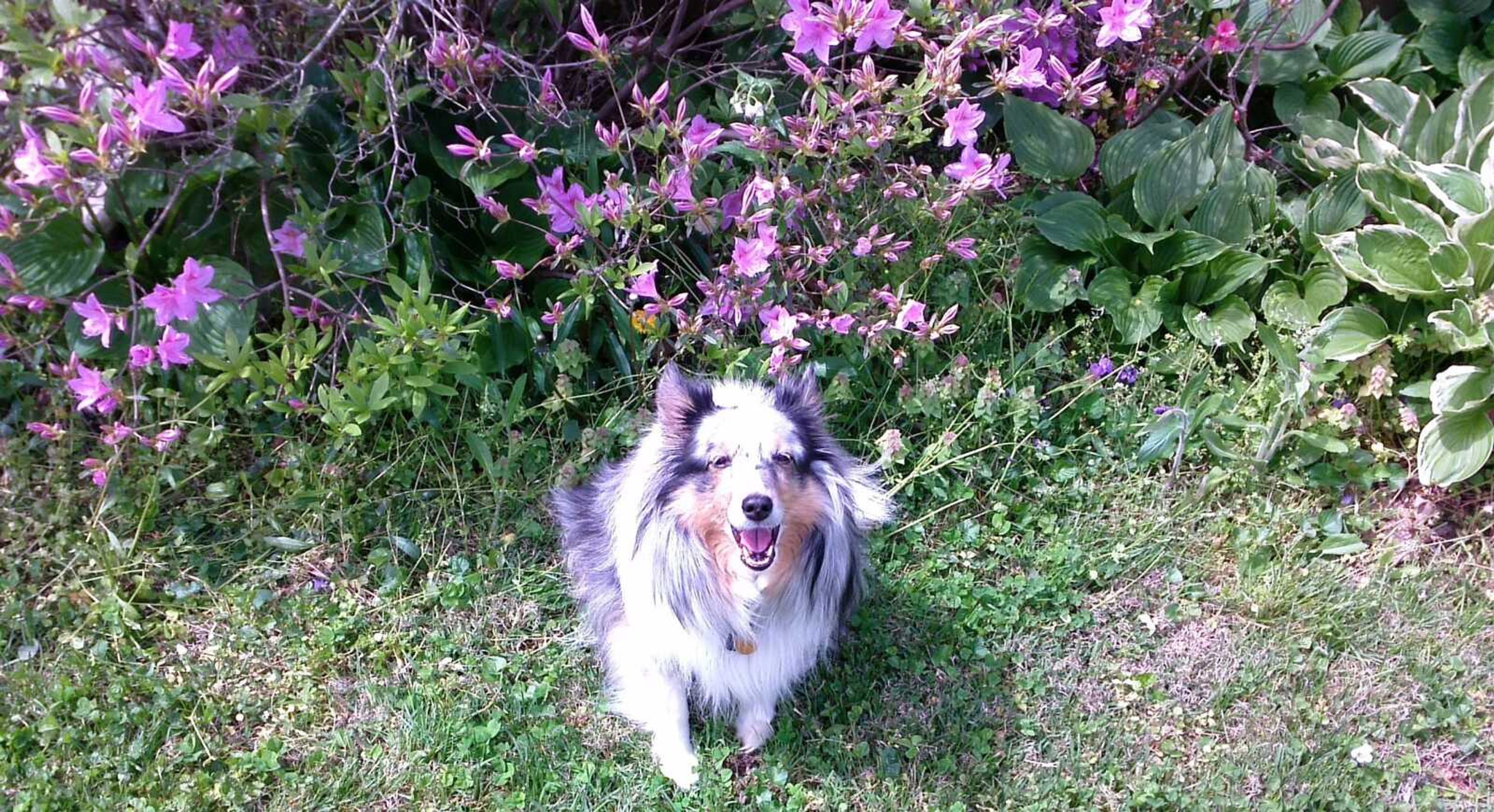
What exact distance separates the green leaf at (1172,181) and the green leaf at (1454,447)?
3.42 feet

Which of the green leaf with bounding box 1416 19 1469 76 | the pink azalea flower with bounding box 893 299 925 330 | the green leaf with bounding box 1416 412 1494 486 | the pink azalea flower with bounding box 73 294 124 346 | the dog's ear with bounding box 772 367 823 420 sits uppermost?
the green leaf with bounding box 1416 19 1469 76

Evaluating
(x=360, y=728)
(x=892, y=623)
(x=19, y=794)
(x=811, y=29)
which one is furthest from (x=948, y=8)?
(x=19, y=794)

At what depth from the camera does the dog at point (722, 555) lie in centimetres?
234

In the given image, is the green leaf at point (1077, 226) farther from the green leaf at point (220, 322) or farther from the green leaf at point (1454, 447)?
the green leaf at point (220, 322)

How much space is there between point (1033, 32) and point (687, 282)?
1.31 m

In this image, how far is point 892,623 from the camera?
121 inches

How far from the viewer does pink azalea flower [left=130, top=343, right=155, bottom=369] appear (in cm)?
260

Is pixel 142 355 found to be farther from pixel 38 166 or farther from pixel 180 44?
pixel 180 44

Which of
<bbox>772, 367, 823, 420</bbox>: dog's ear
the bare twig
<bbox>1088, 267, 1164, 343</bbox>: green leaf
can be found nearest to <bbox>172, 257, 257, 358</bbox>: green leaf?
the bare twig

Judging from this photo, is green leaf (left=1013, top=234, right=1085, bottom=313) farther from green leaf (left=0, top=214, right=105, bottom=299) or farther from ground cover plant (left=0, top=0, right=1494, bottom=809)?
green leaf (left=0, top=214, right=105, bottom=299)

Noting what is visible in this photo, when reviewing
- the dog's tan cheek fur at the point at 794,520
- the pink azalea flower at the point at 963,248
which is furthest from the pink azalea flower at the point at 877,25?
the dog's tan cheek fur at the point at 794,520

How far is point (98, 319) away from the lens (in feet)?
8.33

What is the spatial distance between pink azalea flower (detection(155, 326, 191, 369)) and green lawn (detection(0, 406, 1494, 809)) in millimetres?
634

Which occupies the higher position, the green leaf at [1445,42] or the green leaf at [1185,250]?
the green leaf at [1445,42]
